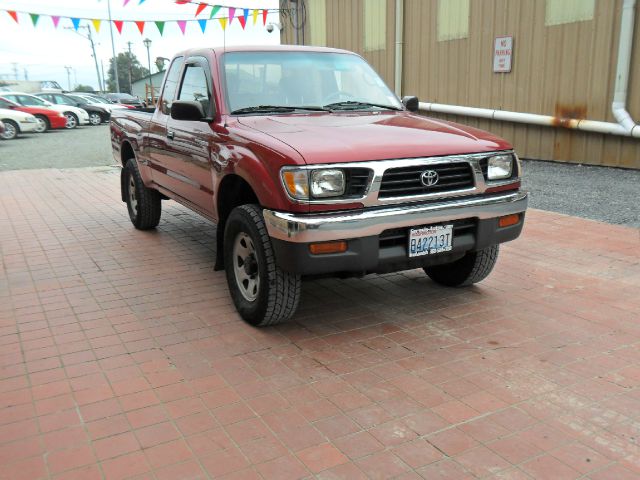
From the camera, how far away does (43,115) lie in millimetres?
24516

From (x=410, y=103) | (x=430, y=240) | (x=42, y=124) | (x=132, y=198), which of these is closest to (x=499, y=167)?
(x=430, y=240)

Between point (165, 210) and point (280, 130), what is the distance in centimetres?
493

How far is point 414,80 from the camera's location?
1467cm

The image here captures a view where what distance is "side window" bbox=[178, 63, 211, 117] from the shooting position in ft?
16.1

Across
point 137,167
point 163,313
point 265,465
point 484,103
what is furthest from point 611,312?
point 484,103

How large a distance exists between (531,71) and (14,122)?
18356 mm

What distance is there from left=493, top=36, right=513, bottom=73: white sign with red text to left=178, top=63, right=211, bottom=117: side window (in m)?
8.27

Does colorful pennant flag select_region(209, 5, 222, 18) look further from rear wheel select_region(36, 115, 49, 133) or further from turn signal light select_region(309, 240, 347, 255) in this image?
turn signal light select_region(309, 240, 347, 255)

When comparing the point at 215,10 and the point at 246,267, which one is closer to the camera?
the point at 246,267

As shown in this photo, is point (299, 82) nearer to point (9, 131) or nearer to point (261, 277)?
point (261, 277)

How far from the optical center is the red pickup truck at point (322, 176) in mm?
3695

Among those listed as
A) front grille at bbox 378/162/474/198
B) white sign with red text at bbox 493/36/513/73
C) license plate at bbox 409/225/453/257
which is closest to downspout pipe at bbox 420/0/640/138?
white sign with red text at bbox 493/36/513/73

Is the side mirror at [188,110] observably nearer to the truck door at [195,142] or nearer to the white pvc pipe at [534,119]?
the truck door at [195,142]

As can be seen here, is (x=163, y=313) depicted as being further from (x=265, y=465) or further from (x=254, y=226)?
(x=265, y=465)
